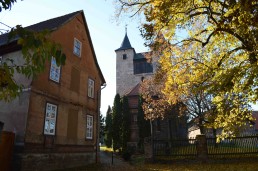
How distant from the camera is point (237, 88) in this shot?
10.6 metres

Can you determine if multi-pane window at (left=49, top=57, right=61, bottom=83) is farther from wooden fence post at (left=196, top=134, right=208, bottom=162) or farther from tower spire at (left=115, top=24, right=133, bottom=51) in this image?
tower spire at (left=115, top=24, right=133, bottom=51)

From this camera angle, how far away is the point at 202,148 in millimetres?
18953

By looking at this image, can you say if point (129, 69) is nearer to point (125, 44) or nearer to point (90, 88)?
point (125, 44)

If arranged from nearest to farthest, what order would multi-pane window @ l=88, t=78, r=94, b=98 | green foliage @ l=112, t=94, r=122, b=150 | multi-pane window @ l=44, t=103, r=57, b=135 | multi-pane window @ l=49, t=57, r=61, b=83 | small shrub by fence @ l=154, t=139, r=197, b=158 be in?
multi-pane window @ l=44, t=103, r=57, b=135 → multi-pane window @ l=49, t=57, r=61, b=83 → small shrub by fence @ l=154, t=139, r=197, b=158 → multi-pane window @ l=88, t=78, r=94, b=98 → green foliage @ l=112, t=94, r=122, b=150

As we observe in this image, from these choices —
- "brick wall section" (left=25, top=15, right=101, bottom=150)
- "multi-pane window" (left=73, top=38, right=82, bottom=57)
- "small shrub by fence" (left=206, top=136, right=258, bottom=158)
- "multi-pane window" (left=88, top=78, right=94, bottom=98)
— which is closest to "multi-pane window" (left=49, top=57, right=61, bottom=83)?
"brick wall section" (left=25, top=15, right=101, bottom=150)

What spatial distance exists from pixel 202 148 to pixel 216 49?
8.24m

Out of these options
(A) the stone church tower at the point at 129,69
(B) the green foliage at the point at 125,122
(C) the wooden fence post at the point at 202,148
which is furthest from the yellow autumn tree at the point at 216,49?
(A) the stone church tower at the point at 129,69

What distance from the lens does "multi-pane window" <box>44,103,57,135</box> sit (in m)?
14.7

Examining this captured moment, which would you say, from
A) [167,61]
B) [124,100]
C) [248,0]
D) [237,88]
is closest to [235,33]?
[237,88]

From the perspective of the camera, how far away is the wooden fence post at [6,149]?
1226 centimetres

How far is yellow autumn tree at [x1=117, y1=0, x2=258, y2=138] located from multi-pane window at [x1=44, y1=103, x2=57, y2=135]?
7553mm

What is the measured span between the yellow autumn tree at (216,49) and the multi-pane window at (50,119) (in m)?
7.55

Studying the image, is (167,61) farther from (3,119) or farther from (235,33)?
(3,119)

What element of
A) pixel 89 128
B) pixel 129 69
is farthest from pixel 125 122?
pixel 129 69
